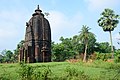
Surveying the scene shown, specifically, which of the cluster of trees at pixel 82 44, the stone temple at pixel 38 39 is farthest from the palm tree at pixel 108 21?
the stone temple at pixel 38 39

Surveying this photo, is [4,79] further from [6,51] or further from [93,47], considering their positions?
[6,51]

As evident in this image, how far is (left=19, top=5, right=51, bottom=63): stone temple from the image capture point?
108ft

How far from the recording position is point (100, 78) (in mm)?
13859

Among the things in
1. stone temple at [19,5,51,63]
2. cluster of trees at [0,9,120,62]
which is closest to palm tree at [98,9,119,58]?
cluster of trees at [0,9,120,62]

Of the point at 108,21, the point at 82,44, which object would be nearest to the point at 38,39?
the point at 108,21

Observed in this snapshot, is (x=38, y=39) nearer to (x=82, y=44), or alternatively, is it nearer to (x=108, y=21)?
(x=108, y=21)

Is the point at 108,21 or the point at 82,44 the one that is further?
the point at 82,44

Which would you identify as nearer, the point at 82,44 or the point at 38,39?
the point at 38,39

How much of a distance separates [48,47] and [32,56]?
3.03 meters

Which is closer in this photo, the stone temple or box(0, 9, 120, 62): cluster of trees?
the stone temple

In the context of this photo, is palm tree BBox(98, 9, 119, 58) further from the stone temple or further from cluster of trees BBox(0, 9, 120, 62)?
the stone temple

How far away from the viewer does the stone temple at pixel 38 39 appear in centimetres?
3283

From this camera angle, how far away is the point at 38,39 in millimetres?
33719

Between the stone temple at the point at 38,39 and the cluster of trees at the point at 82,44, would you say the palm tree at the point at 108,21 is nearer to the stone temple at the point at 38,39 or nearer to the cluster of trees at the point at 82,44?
the cluster of trees at the point at 82,44
